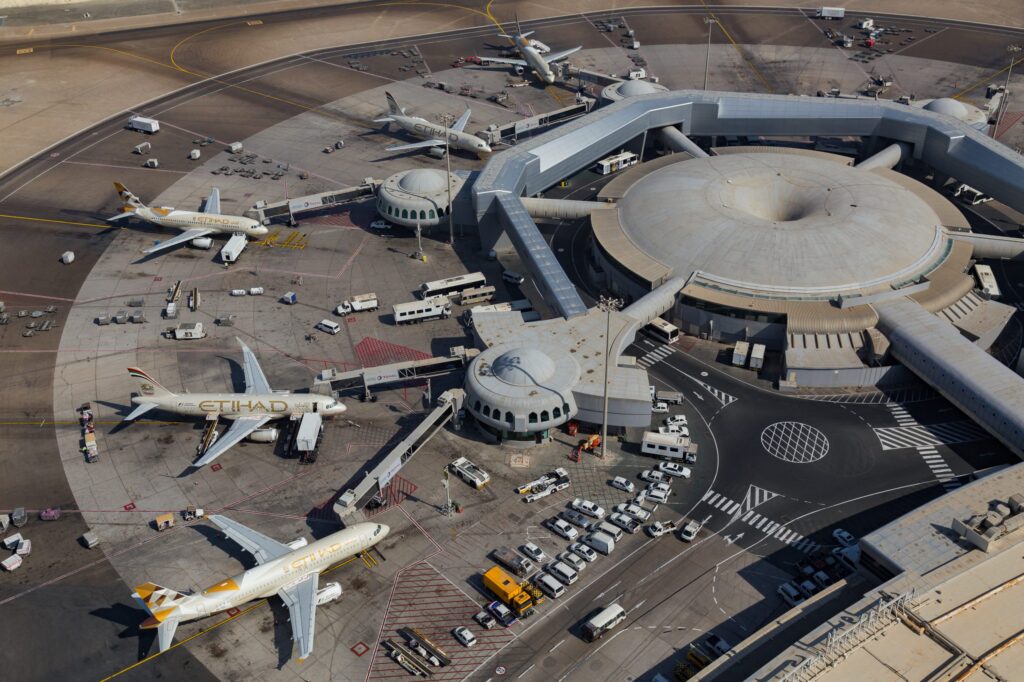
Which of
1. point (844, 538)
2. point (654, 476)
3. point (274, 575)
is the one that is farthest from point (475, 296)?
point (844, 538)

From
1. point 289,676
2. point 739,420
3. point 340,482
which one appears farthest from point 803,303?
point 289,676

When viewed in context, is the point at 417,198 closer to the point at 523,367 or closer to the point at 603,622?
the point at 523,367

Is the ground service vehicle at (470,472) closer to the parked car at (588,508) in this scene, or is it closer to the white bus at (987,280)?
the parked car at (588,508)

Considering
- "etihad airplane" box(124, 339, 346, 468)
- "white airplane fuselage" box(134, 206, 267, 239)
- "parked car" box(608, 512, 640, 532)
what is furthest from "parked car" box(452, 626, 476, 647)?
"white airplane fuselage" box(134, 206, 267, 239)

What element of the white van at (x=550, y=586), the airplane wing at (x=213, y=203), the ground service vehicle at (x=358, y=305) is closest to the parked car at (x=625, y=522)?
the white van at (x=550, y=586)

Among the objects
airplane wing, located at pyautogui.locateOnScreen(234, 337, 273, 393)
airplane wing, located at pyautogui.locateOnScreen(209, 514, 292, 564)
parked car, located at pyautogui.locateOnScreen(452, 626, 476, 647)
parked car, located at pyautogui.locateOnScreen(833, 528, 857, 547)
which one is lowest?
parked car, located at pyautogui.locateOnScreen(452, 626, 476, 647)

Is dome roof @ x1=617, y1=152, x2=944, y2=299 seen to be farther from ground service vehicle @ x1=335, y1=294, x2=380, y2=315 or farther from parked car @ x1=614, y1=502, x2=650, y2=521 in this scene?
parked car @ x1=614, y1=502, x2=650, y2=521
